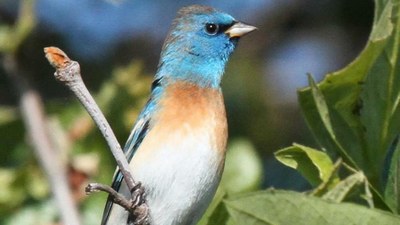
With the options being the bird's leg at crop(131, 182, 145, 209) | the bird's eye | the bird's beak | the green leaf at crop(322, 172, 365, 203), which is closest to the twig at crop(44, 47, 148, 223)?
the bird's leg at crop(131, 182, 145, 209)

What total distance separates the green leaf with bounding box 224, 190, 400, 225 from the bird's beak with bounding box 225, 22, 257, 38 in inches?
Result: 78.3

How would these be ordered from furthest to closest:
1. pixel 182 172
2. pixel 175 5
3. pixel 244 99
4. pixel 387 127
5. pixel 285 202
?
pixel 175 5 < pixel 244 99 < pixel 182 172 < pixel 387 127 < pixel 285 202

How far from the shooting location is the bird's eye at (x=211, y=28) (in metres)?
3.52

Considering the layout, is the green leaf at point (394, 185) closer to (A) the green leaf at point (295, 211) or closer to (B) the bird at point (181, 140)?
(A) the green leaf at point (295, 211)

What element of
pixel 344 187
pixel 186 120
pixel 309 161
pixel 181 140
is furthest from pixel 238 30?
pixel 344 187

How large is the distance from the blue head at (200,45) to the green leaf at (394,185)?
168cm

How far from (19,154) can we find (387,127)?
6.11ft

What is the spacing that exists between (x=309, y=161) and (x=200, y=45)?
1727mm

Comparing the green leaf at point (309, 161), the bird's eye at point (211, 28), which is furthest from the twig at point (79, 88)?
the bird's eye at point (211, 28)

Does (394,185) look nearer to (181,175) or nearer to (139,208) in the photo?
(139,208)

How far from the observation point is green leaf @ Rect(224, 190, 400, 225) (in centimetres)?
138

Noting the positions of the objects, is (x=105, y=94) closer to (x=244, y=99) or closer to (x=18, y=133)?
(x=18, y=133)

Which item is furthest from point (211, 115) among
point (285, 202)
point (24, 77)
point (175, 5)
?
point (175, 5)

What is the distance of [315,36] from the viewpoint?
5.03m
